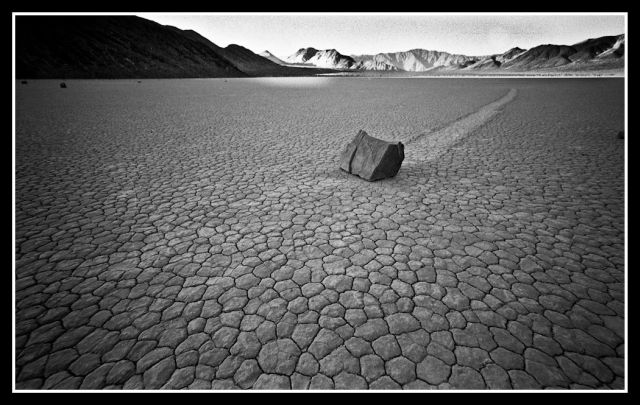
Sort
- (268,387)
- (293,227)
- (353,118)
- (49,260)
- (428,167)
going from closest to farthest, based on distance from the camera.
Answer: (268,387) < (49,260) < (293,227) < (428,167) < (353,118)

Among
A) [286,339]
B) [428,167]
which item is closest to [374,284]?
[286,339]

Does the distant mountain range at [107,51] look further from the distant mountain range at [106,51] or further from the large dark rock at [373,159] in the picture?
the large dark rock at [373,159]

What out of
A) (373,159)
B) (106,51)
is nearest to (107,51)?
→ (106,51)

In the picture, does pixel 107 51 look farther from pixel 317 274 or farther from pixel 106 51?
pixel 317 274

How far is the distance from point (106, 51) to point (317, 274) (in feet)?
293

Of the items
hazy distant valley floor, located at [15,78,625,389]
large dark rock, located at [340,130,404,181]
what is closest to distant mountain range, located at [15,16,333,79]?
hazy distant valley floor, located at [15,78,625,389]

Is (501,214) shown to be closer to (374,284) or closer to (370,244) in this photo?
(370,244)

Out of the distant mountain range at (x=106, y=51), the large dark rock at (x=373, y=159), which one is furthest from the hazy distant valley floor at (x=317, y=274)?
the distant mountain range at (x=106, y=51)

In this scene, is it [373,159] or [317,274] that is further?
[373,159]

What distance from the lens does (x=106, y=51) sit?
69500 mm

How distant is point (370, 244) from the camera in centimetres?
377

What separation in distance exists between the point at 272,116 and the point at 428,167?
9.07 metres

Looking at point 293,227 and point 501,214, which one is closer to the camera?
point 293,227

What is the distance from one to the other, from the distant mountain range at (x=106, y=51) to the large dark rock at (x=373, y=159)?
5968cm
